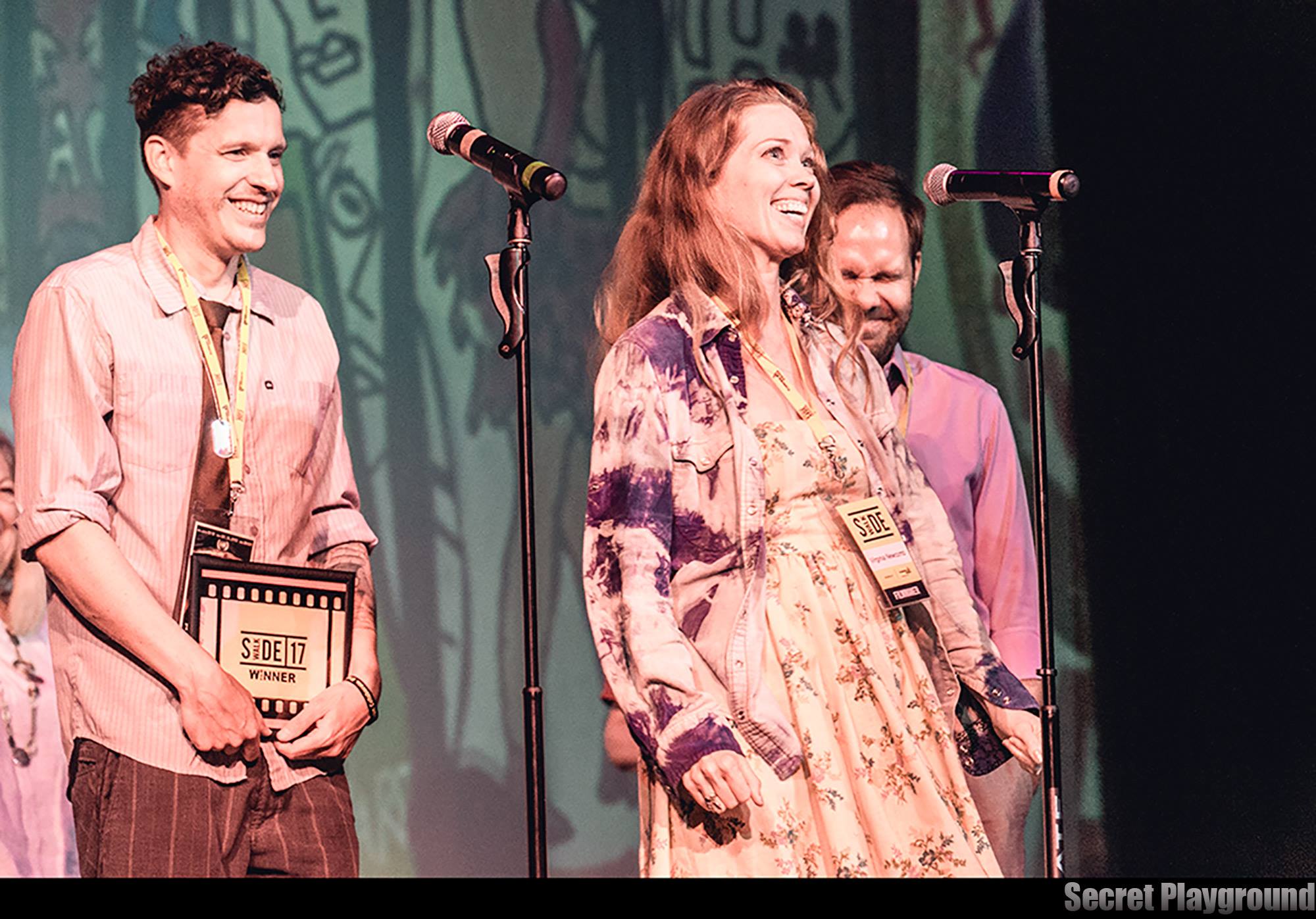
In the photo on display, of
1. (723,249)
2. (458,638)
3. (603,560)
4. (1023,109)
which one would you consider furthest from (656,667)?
(1023,109)

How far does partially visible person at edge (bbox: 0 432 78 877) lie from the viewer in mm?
3621

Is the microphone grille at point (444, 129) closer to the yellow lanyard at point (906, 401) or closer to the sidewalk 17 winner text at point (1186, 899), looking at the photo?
the yellow lanyard at point (906, 401)

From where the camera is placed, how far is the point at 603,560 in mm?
2664

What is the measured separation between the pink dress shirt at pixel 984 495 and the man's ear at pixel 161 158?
1.51 m

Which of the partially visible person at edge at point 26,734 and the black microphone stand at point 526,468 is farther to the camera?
the partially visible person at edge at point 26,734

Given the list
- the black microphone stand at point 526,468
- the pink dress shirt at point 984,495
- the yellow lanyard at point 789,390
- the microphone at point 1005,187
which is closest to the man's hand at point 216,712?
the black microphone stand at point 526,468

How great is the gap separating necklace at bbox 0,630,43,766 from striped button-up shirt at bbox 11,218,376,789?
1.03 m

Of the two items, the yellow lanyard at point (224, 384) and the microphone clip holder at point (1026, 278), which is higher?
the microphone clip holder at point (1026, 278)

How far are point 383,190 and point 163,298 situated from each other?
58.6 inches

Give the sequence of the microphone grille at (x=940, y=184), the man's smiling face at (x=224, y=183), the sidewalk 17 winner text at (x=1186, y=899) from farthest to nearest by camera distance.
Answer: the microphone grille at (x=940, y=184)
the man's smiling face at (x=224, y=183)
the sidewalk 17 winner text at (x=1186, y=899)

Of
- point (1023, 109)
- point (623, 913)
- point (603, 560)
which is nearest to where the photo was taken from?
point (623, 913)

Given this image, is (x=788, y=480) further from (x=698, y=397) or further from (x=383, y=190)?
(x=383, y=190)

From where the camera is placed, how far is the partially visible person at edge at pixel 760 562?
8.30 feet

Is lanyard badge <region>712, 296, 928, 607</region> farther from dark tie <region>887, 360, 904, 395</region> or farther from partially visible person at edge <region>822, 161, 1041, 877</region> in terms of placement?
dark tie <region>887, 360, 904, 395</region>
